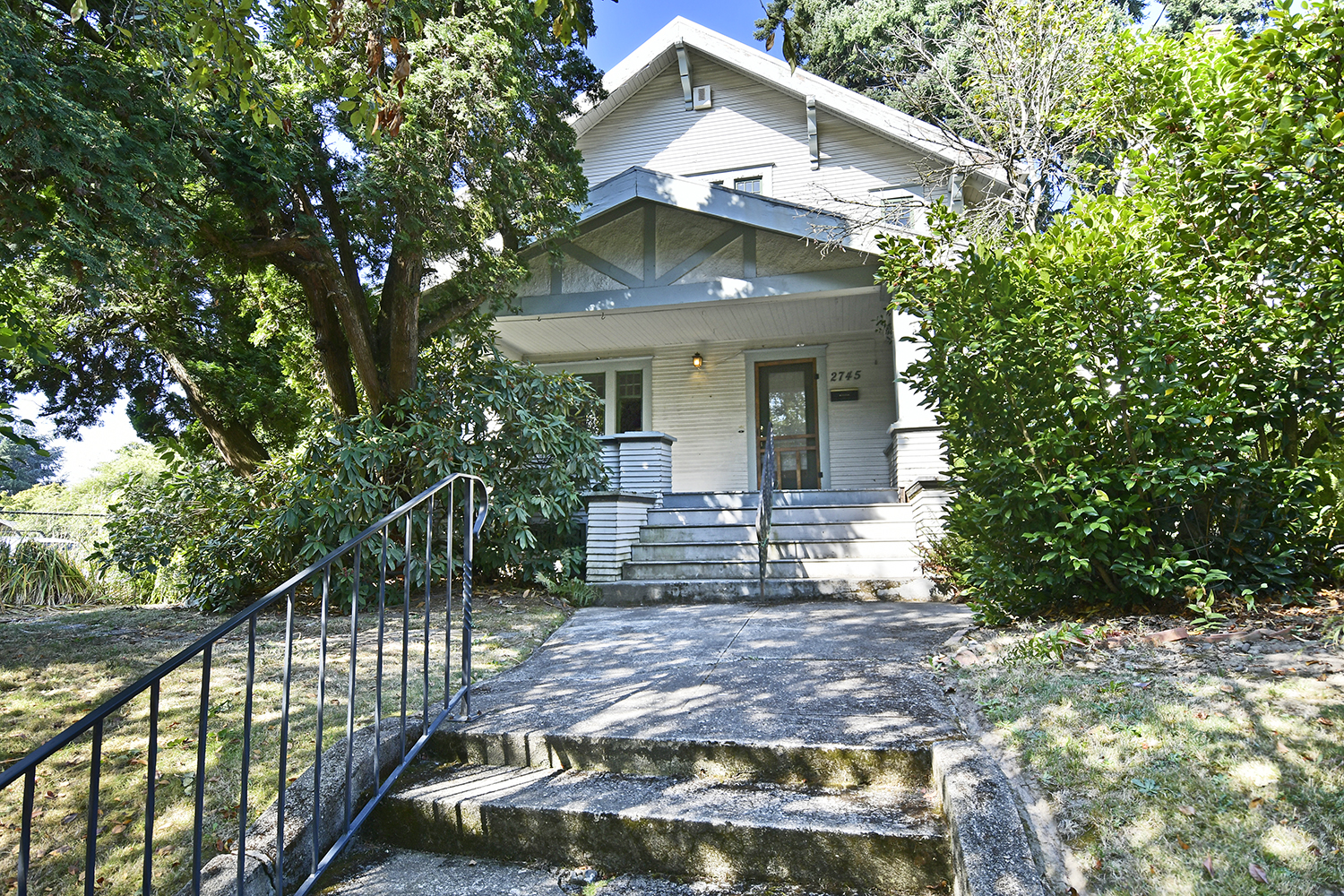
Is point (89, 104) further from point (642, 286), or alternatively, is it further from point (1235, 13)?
point (1235, 13)

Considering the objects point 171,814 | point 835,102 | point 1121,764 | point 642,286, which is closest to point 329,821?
point 171,814

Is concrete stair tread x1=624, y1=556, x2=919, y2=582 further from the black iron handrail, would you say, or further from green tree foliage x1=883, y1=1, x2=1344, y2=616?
the black iron handrail

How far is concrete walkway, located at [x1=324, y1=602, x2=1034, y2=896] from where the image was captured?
2197mm

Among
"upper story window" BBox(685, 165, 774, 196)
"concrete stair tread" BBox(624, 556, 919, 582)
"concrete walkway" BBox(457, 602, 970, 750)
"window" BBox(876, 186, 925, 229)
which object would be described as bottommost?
"concrete walkway" BBox(457, 602, 970, 750)

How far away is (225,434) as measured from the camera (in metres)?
8.14

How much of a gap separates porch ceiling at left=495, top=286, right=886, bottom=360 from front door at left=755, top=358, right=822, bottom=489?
488 mm

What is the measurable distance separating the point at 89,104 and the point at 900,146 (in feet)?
32.2

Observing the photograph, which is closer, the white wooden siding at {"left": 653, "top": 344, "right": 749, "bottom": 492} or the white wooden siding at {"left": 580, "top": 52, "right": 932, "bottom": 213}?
the white wooden siding at {"left": 653, "top": 344, "right": 749, "bottom": 492}

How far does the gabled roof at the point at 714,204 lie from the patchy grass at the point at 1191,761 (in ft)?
18.7

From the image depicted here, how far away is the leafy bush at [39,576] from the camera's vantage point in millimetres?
7223

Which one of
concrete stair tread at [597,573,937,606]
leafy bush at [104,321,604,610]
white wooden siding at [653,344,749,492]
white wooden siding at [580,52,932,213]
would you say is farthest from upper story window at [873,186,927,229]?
leafy bush at [104,321,604,610]

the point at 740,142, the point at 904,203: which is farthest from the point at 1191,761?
the point at 740,142

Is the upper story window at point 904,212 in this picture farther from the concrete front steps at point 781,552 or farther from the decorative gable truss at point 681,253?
the concrete front steps at point 781,552

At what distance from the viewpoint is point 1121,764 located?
2176mm
